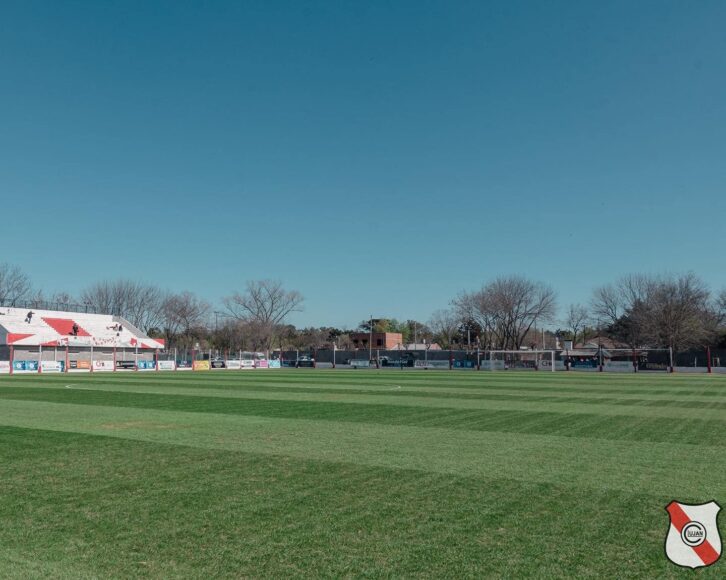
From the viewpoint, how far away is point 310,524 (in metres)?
5.88

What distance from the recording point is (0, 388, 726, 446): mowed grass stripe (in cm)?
1263

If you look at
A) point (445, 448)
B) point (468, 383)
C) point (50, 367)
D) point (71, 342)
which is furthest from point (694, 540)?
point (71, 342)

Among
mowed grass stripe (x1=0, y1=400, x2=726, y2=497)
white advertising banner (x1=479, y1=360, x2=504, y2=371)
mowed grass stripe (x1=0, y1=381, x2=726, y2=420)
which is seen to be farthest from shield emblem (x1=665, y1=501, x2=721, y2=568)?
white advertising banner (x1=479, y1=360, x2=504, y2=371)

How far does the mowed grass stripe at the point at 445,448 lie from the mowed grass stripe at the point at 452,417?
0.98 metres

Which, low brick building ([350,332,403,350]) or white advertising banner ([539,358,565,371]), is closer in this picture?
white advertising banner ([539,358,565,371])

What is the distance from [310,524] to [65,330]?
71.4 m

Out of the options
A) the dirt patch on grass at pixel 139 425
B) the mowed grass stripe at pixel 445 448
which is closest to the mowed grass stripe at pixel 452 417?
the mowed grass stripe at pixel 445 448

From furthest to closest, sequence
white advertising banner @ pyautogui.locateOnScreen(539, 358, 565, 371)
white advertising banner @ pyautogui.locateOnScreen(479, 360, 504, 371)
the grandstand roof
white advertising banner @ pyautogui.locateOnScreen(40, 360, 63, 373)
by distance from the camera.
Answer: the grandstand roof → white advertising banner @ pyautogui.locateOnScreen(479, 360, 504, 371) → white advertising banner @ pyautogui.locateOnScreen(539, 358, 565, 371) → white advertising banner @ pyautogui.locateOnScreen(40, 360, 63, 373)

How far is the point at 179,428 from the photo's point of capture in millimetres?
13344

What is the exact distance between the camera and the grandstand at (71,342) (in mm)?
53344

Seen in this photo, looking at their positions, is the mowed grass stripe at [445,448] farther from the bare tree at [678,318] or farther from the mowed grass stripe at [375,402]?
the bare tree at [678,318]

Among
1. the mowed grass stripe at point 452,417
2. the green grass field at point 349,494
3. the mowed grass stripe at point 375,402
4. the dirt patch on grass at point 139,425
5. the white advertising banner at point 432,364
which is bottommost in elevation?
the white advertising banner at point 432,364

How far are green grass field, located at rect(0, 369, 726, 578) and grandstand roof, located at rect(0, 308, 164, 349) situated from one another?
5313 centimetres

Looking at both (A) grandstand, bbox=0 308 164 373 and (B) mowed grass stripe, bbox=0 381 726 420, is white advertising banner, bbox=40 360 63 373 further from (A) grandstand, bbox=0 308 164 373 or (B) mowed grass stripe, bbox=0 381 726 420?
(B) mowed grass stripe, bbox=0 381 726 420
